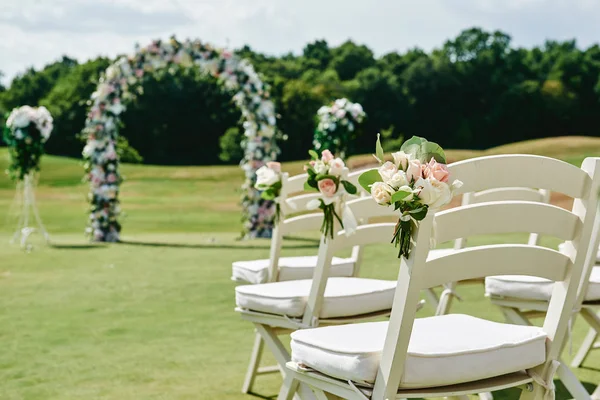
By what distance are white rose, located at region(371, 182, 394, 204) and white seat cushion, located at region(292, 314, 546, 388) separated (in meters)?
0.37

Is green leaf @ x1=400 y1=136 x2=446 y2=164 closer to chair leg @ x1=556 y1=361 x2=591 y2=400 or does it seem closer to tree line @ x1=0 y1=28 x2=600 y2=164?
chair leg @ x1=556 y1=361 x2=591 y2=400

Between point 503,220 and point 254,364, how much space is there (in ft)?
6.27

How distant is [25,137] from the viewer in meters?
10.3

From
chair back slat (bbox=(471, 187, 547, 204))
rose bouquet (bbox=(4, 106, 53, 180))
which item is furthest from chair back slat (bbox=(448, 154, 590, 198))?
rose bouquet (bbox=(4, 106, 53, 180))

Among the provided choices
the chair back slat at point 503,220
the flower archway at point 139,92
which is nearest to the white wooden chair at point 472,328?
the chair back slat at point 503,220

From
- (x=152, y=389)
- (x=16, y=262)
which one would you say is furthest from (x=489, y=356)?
(x=16, y=262)

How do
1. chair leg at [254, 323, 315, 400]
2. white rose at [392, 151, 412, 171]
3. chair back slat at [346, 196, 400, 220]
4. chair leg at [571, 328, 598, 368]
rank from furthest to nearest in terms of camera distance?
chair leg at [571, 328, 598, 368] < chair back slat at [346, 196, 400, 220] < chair leg at [254, 323, 315, 400] < white rose at [392, 151, 412, 171]

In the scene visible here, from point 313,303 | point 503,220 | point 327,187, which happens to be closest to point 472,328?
point 503,220

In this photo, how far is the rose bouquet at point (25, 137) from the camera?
10.3 meters

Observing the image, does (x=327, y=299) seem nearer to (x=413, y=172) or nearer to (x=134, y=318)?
(x=413, y=172)

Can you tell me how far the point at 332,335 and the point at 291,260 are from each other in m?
A: 1.91

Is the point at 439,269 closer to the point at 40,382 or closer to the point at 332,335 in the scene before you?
the point at 332,335

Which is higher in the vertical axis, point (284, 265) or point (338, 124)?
point (338, 124)

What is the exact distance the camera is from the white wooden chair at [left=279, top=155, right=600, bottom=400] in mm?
2008
